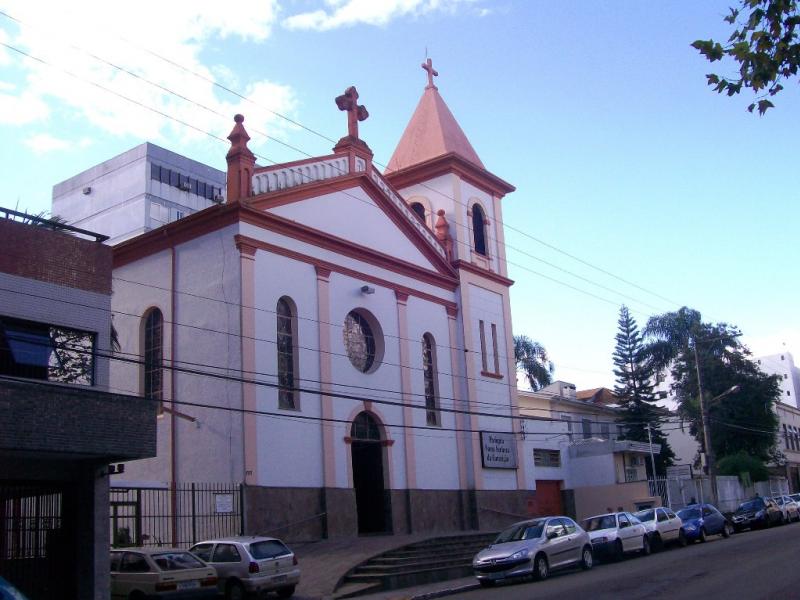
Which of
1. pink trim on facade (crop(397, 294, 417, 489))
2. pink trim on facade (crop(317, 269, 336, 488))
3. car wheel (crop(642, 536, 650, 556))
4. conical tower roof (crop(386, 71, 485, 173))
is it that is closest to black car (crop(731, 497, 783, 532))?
car wheel (crop(642, 536, 650, 556))

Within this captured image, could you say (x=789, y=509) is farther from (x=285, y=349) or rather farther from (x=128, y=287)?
(x=128, y=287)

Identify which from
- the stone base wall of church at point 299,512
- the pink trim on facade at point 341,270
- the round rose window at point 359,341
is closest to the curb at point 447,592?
the stone base wall of church at point 299,512

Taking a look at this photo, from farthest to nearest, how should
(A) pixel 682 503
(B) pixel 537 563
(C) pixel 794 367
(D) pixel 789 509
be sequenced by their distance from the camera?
(C) pixel 794 367 → (A) pixel 682 503 → (D) pixel 789 509 → (B) pixel 537 563

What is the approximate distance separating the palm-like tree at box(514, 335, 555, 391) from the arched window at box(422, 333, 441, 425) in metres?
25.9

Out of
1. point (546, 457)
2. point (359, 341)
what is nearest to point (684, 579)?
point (359, 341)

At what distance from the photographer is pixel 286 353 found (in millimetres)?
26266

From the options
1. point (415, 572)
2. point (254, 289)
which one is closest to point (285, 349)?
point (254, 289)

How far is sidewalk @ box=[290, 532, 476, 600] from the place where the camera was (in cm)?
1941

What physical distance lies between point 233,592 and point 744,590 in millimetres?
9549

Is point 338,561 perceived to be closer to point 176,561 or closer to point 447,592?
point 447,592

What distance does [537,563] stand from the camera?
784 inches

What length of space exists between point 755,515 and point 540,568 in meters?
19.4

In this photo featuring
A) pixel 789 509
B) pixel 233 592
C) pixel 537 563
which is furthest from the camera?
pixel 789 509

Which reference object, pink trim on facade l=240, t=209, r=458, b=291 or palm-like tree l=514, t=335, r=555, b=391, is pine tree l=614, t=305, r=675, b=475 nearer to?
palm-like tree l=514, t=335, r=555, b=391
